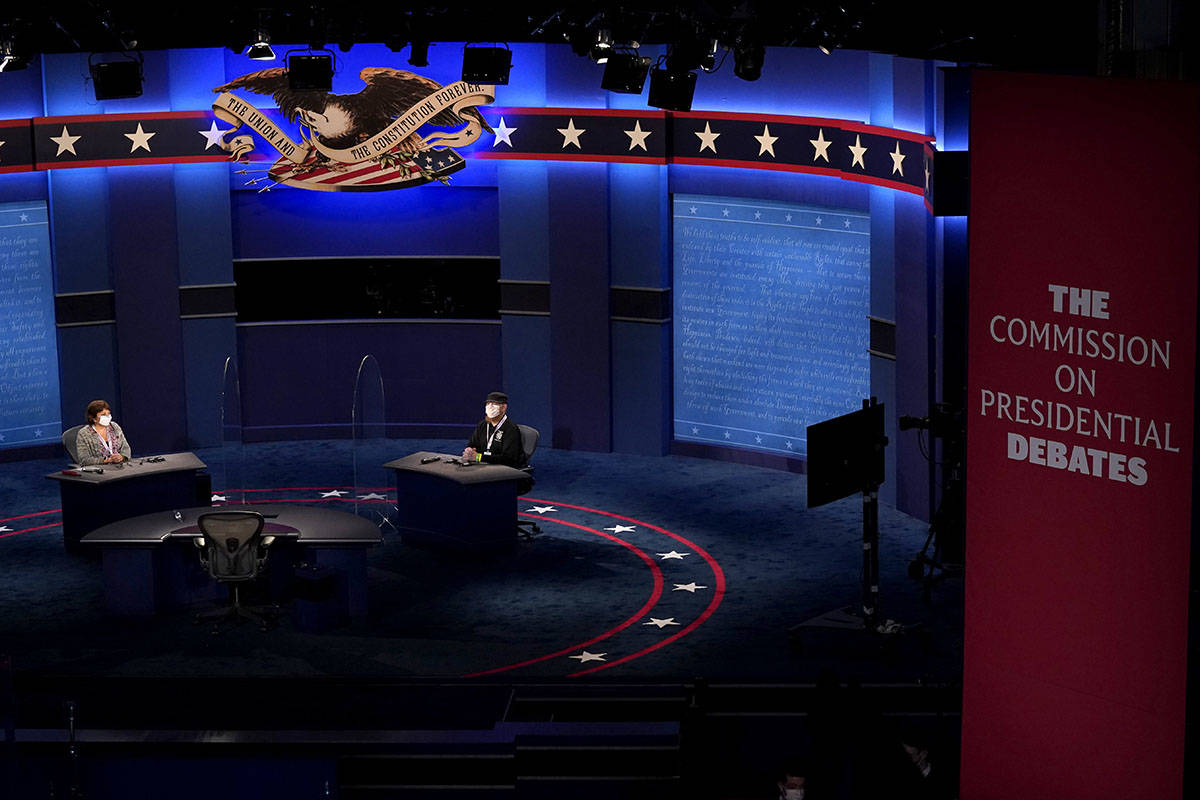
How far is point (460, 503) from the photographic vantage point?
13.2 metres

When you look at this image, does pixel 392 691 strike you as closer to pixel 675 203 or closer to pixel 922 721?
pixel 922 721

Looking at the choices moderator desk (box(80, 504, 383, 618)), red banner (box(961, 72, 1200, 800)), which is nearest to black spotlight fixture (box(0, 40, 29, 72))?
moderator desk (box(80, 504, 383, 618))

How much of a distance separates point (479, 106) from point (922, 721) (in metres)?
9.33

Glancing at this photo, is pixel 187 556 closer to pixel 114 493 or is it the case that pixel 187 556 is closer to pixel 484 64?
pixel 114 493

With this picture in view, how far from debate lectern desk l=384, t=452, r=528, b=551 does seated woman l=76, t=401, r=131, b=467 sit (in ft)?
7.72

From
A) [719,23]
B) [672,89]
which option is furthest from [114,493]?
[719,23]

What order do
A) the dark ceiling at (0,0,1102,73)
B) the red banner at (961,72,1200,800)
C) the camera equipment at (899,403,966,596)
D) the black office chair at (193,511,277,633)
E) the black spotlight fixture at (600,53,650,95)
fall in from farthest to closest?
the black spotlight fixture at (600,53,650,95) → the camera equipment at (899,403,966,596) → the dark ceiling at (0,0,1102,73) → the black office chair at (193,511,277,633) → the red banner at (961,72,1200,800)

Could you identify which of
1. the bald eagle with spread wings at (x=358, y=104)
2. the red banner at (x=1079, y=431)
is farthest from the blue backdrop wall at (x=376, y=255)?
the red banner at (x=1079, y=431)

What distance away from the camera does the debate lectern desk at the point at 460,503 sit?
13.1m

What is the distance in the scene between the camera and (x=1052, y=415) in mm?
6395

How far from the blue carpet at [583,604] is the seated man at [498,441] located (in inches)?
30.1

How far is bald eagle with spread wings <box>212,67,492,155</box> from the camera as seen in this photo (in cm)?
1617

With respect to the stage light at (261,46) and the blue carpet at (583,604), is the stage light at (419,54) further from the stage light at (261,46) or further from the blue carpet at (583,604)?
the blue carpet at (583,604)

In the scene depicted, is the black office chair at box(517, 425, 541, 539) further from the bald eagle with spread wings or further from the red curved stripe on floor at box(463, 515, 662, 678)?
the bald eagle with spread wings
